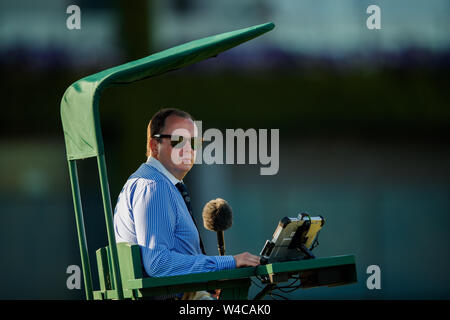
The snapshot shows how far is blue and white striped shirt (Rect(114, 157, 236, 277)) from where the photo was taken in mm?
3760

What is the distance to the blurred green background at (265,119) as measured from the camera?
921cm

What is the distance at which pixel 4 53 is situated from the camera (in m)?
9.24

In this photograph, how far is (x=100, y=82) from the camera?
384cm

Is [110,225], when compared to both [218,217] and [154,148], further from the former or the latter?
[218,217]

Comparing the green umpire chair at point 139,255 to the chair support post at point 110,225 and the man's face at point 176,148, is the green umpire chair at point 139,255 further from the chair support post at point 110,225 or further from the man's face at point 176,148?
the man's face at point 176,148

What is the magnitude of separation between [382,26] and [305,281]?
6.17 m

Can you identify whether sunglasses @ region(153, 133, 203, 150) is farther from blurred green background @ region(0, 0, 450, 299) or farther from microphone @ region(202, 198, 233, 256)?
blurred green background @ region(0, 0, 450, 299)

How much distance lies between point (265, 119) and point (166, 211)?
5.51 meters

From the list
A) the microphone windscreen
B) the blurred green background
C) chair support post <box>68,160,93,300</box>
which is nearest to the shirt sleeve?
the microphone windscreen

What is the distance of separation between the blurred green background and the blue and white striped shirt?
16.4ft

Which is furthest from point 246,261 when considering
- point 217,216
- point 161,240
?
point 217,216

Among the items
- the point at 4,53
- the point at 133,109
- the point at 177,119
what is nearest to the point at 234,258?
the point at 177,119

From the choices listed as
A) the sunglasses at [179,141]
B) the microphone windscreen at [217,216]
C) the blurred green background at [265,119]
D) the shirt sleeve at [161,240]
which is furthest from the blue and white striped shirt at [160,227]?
the blurred green background at [265,119]

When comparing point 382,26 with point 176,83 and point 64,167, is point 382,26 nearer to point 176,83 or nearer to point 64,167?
point 176,83
